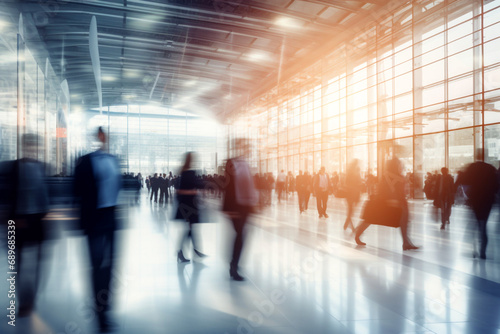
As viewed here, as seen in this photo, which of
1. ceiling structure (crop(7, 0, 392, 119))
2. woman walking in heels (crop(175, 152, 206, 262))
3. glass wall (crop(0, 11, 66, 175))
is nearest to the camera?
woman walking in heels (crop(175, 152, 206, 262))

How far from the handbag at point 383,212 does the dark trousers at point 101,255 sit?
14.3 feet

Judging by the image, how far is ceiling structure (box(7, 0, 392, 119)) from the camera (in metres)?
16.8

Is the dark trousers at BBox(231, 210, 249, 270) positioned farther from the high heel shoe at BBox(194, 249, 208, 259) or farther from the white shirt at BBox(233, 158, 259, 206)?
the high heel shoe at BBox(194, 249, 208, 259)

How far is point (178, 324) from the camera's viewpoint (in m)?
3.04

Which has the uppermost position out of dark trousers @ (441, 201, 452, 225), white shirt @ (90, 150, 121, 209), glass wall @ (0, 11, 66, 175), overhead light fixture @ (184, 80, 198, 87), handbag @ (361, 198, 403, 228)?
overhead light fixture @ (184, 80, 198, 87)

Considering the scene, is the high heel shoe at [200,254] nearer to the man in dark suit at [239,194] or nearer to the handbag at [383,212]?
the man in dark suit at [239,194]

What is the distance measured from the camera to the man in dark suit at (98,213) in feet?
10.2

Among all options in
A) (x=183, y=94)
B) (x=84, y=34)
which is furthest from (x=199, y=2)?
(x=183, y=94)

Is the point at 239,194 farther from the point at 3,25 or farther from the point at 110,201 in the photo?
the point at 3,25

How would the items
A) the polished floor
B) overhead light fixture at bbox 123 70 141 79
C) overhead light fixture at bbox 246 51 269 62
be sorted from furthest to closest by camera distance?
overhead light fixture at bbox 123 70 141 79
overhead light fixture at bbox 246 51 269 62
the polished floor

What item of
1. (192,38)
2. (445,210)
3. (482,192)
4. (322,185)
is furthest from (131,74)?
(482,192)

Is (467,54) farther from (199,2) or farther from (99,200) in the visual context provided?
(99,200)

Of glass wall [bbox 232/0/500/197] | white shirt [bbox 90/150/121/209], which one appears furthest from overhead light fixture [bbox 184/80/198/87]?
white shirt [bbox 90/150/121/209]

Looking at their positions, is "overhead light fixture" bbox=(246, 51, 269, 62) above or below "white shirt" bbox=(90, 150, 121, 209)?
above
